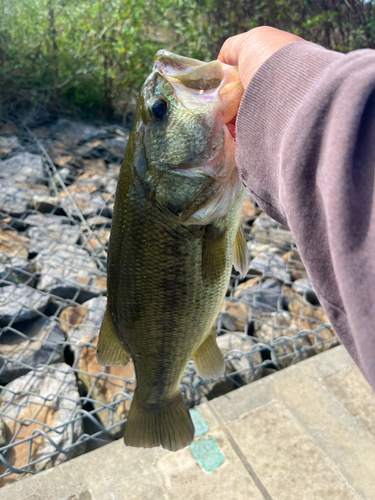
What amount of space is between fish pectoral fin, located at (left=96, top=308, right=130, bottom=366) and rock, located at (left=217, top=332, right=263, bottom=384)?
1373mm

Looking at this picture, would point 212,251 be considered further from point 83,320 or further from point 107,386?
point 83,320

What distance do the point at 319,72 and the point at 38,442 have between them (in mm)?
2407

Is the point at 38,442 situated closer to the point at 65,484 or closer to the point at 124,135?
the point at 65,484

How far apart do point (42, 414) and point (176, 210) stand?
1933mm

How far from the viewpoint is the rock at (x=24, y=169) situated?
5043 millimetres

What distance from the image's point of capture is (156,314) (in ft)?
4.59

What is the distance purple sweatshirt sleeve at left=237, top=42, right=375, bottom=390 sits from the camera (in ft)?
2.41

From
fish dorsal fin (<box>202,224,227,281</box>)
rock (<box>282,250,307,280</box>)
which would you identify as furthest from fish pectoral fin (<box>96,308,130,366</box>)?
rock (<box>282,250,307,280</box>)

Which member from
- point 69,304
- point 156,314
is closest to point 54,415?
point 69,304

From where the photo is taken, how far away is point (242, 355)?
9.18ft

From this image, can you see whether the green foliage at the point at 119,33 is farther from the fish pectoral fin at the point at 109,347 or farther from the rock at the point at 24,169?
the fish pectoral fin at the point at 109,347

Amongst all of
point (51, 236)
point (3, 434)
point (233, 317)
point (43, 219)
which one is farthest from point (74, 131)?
point (3, 434)

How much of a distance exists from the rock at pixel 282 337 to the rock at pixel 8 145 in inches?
166

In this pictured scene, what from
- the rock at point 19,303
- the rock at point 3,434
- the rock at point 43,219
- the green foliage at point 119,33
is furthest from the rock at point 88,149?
the rock at point 3,434
